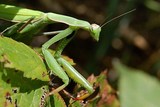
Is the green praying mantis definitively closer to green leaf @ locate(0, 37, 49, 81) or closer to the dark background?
green leaf @ locate(0, 37, 49, 81)

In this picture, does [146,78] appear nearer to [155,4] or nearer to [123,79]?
[123,79]

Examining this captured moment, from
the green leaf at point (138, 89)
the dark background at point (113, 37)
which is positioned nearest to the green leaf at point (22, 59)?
the green leaf at point (138, 89)

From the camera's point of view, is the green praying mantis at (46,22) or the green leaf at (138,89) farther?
the green leaf at (138,89)

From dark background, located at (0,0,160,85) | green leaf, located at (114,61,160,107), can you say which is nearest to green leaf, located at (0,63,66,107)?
green leaf, located at (114,61,160,107)

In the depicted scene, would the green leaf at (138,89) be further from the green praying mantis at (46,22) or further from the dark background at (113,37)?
the green praying mantis at (46,22)

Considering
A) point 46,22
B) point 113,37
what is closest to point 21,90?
point 46,22

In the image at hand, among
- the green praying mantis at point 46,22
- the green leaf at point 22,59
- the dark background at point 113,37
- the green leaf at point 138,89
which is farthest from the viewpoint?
the dark background at point 113,37

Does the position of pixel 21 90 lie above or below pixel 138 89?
above

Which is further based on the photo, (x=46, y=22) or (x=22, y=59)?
(x=46, y=22)

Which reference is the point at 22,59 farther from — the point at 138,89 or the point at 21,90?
the point at 138,89
